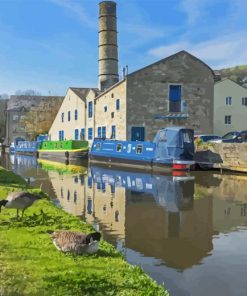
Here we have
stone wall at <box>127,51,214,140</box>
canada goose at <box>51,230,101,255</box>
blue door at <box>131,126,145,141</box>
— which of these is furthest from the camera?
stone wall at <box>127,51,214,140</box>

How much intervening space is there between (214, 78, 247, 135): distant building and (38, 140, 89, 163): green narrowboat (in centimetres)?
1632

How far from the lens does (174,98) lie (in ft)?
129

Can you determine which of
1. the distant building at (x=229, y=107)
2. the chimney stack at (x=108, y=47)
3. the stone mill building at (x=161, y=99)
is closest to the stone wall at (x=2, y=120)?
the chimney stack at (x=108, y=47)

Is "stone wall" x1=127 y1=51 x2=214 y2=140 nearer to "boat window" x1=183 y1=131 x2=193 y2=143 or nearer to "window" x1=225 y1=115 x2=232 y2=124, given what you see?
"window" x1=225 y1=115 x2=232 y2=124

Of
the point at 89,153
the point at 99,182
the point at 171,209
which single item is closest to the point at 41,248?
the point at 171,209

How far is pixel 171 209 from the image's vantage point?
45.1ft

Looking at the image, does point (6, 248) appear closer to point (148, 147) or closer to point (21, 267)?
point (21, 267)

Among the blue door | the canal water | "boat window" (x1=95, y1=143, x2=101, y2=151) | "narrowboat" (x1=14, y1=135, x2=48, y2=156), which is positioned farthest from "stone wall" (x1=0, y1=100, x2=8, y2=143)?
the canal water

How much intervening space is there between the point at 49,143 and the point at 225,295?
45437mm

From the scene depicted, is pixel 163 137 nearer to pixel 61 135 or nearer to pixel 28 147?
pixel 61 135

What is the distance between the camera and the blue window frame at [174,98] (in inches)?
1549

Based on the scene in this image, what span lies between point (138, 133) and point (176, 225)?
27.4 m

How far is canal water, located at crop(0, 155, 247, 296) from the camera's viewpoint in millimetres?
7074

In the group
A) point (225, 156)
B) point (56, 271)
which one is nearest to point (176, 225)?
point (56, 271)
